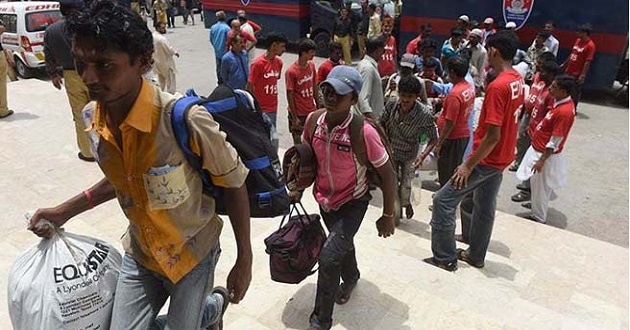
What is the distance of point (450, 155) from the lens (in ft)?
15.6

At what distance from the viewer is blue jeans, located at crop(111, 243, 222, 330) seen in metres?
1.84

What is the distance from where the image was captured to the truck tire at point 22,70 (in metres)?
11.2

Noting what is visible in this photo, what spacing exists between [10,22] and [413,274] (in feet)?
36.3

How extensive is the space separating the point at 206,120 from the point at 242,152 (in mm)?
230

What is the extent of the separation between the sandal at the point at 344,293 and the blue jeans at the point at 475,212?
975 mm

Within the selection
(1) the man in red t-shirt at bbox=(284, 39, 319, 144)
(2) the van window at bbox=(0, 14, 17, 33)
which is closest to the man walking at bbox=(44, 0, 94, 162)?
(1) the man in red t-shirt at bbox=(284, 39, 319, 144)

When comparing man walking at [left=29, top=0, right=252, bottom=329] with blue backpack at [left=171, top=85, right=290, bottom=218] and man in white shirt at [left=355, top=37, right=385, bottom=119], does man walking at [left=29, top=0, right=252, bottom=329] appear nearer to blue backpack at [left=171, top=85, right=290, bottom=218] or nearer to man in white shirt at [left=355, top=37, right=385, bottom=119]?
blue backpack at [left=171, top=85, right=290, bottom=218]

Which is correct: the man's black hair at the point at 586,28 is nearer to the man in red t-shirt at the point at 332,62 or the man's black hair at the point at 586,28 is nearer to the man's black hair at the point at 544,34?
the man's black hair at the point at 544,34

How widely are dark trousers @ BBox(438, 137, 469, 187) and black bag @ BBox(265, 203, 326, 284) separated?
2337mm

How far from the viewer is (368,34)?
13.8 metres

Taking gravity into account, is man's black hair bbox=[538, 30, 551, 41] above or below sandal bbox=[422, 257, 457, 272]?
above

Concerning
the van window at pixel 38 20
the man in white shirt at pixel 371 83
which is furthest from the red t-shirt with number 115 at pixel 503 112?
the van window at pixel 38 20

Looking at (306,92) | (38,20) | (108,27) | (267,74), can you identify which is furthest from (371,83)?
(38,20)

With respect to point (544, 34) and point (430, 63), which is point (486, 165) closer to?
point (430, 63)
